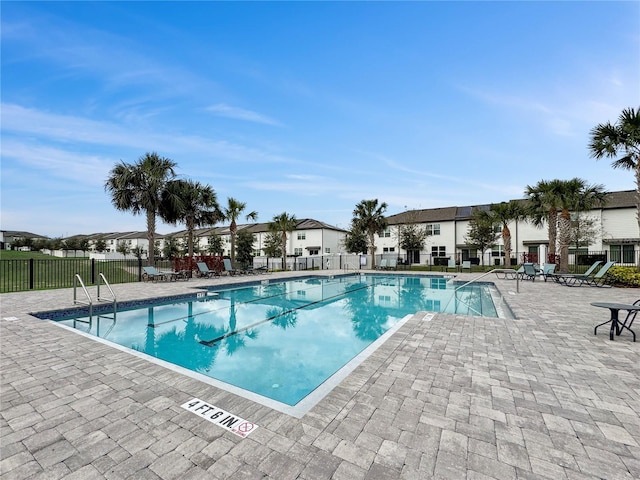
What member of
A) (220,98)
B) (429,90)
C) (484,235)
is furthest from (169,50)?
(484,235)

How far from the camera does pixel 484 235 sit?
2989 cm

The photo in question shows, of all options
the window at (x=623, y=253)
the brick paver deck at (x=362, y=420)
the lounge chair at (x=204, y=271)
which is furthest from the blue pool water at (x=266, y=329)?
the window at (x=623, y=253)

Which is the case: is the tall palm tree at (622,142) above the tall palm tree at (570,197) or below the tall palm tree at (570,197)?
above

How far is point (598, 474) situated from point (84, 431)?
13.4 feet

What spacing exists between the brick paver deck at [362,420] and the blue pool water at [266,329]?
57.0 inches

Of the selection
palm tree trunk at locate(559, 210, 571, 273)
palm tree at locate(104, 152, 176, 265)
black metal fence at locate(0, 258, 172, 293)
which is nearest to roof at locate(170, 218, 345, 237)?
black metal fence at locate(0, 258, 172, 293)

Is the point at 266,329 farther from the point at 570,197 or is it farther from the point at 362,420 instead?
the point at 570,197

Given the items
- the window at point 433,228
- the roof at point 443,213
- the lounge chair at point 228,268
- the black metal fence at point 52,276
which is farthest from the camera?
the window at point 433,228

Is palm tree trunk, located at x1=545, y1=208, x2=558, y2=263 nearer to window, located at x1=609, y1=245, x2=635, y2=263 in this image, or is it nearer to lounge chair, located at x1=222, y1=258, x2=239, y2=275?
window, located at x1=609, y1=245, x2=635, y2=263

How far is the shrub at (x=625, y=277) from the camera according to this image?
41.9 ft

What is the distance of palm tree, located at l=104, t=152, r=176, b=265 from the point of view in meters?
16.7

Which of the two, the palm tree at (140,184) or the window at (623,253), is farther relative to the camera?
the window at (623,253)

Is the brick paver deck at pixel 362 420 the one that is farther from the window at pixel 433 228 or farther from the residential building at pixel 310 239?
the residential building at pixel 310 239

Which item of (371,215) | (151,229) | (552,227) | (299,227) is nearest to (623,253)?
(552,227)
